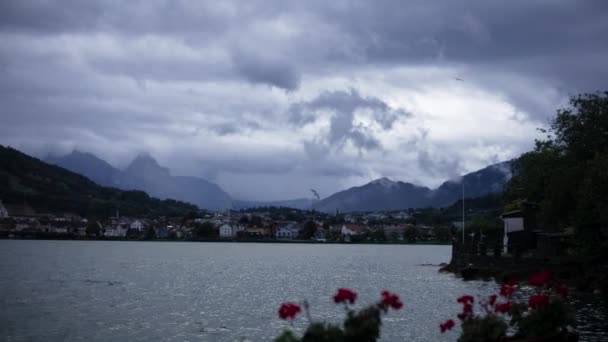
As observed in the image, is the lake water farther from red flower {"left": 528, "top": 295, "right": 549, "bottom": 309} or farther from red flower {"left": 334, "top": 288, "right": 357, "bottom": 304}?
red flower {"left": 334, "top": 288, "right": 357, "bottom": 304}

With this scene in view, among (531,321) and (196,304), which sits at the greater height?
(531,321)

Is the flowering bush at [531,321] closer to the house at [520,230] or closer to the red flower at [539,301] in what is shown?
the red flower at [539,301]

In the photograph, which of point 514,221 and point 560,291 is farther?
point 514,221

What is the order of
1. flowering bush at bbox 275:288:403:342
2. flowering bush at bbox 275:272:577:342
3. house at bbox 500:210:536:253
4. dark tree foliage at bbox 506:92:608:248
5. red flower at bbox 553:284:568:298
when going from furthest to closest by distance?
1. house at bbox 500:210:536:253
2. dark tree foliage at bbox 506:92:608:248
3. red flower at bbox 553:284:568:298
4. flowering bush at bbox 275:272:577:342
5. flowering bush at bbox 275:288:403:342

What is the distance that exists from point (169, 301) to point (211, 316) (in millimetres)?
9489

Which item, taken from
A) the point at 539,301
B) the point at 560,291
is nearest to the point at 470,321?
the point at 539,301

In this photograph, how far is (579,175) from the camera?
63344mm

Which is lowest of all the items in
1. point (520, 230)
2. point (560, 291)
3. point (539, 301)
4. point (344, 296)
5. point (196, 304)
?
point (196, 304)

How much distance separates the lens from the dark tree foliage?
54.5 meters

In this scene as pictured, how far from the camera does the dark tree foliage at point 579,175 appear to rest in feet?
179

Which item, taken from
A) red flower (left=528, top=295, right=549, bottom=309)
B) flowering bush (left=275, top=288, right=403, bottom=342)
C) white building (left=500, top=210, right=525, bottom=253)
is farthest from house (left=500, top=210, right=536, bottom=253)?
flowering bush (left=275, top=288, right=403, bottom=342)

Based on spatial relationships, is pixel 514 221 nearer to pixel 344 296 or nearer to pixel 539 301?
pixel 539 301

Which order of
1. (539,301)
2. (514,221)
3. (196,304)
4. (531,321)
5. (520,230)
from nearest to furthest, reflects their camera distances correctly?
(539,301), (531,321), (196,304), (520,230), (514,221)

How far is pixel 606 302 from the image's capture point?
1834 inches
